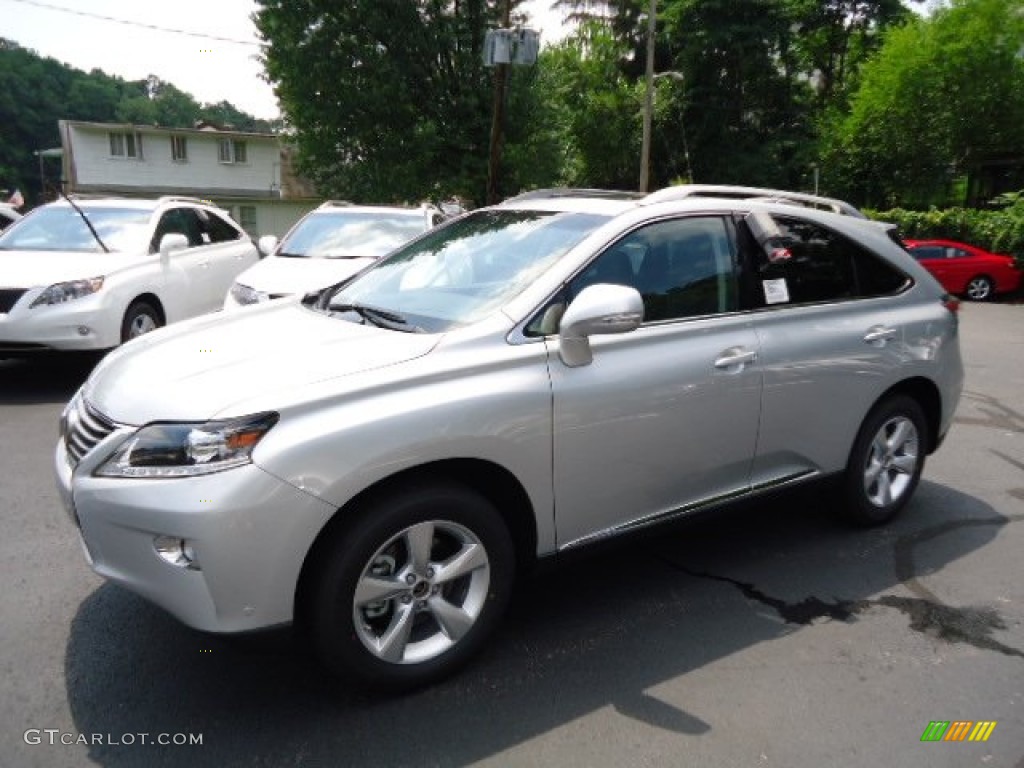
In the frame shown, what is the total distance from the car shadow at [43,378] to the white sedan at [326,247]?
4.99ft

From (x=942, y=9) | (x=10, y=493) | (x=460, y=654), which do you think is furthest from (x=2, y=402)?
(x=942, y=9)

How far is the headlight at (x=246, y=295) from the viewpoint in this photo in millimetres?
7266

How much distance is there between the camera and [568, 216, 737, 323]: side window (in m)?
3.30

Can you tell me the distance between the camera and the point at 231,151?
141 feet

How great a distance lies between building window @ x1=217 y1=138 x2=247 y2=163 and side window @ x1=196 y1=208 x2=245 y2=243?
119 ft

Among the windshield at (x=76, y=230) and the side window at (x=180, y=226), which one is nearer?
the windshield at (x=76, y=230)

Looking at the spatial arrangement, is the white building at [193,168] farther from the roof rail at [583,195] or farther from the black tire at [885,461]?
the black tire at [885,461]

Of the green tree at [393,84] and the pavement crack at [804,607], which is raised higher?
the green tree at [393,84]

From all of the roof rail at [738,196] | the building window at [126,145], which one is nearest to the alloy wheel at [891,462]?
the roof rail at [738,196]

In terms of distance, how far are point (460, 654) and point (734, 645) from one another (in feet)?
3.61

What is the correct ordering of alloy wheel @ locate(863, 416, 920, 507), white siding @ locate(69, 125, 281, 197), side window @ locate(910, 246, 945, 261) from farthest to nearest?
white siding @ locate(69, 125, 281, 197)
side window @ locate(910, 246, 945, 261)
alloy wheel @ locate(863, 416, 920, 507)

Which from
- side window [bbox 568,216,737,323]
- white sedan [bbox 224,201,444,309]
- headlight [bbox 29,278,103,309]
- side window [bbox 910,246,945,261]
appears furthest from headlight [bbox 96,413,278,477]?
side window [bbox 910,246,945,261]

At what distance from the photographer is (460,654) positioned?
289 centimetres

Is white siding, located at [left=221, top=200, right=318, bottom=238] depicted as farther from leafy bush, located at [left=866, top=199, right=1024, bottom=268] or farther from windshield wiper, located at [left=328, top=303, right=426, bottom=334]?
windshield wiper, located at [left=328, top=303, right=426, bottom=334]
